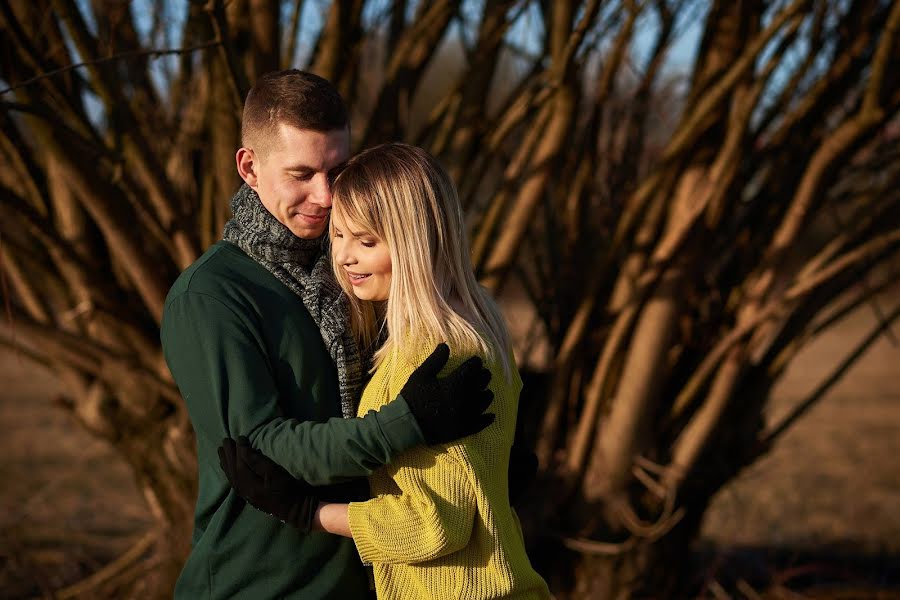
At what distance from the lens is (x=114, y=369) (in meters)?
3.71

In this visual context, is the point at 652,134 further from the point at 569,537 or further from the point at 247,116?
the point at 247,116

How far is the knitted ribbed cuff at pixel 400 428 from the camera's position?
5.58 ft

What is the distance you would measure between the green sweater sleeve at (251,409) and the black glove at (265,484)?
24 mm

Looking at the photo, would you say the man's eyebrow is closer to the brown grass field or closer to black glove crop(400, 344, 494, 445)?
black glove crop(400, 344, 494, 445)

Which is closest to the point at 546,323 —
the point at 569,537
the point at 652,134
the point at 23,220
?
the point at 569,537

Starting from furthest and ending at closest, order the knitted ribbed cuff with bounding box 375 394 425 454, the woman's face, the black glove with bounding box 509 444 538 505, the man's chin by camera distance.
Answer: the black glove with bounding box 509 444 538 505
the man's chin
the woman's face
the knitted ribbed cuff with bounding box 375 394 425 454

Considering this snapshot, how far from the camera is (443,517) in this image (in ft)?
5.80

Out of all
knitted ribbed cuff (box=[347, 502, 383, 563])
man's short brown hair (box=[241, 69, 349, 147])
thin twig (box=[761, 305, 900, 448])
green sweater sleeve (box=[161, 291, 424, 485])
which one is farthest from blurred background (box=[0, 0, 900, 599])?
knitted ribbed cuff (box=[347, 502, 383, 563])

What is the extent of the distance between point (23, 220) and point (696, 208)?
243 centimetres

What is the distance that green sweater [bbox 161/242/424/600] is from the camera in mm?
1727

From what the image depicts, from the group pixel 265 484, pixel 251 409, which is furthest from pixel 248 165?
pixel 265 484

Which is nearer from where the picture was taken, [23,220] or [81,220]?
[23,220]

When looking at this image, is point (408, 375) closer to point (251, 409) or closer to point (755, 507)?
point (251, 409)

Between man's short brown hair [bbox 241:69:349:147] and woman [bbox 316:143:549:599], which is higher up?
man's short brown hair [bbox 241:69:349:147]
